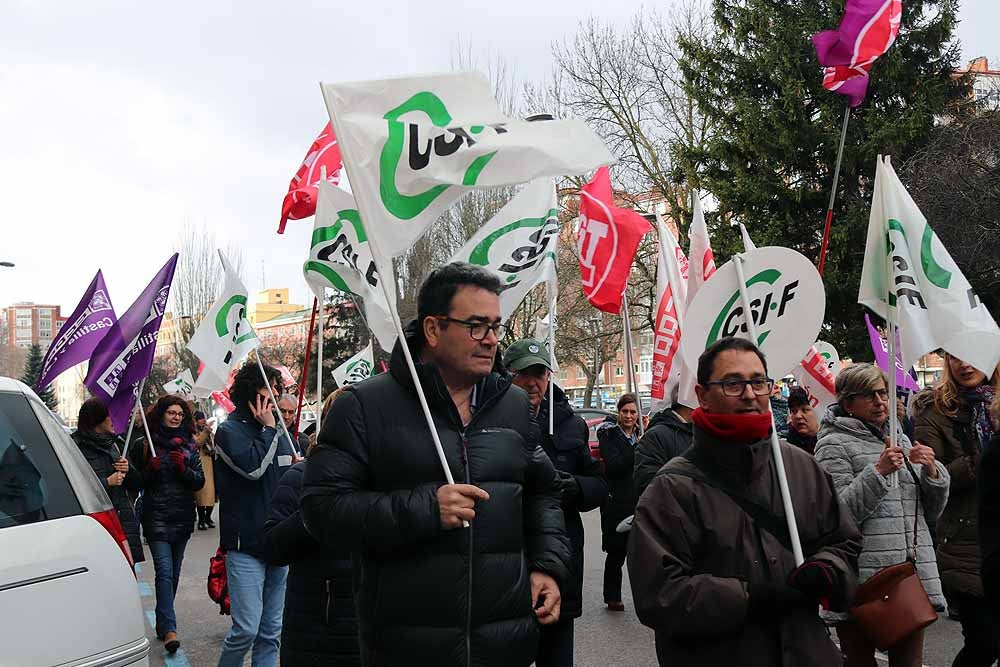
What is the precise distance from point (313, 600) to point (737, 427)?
218 centimetres

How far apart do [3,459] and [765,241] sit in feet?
78.5

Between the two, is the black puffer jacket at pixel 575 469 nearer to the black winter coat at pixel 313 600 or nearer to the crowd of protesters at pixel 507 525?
the black winter coat at pixel 313 600

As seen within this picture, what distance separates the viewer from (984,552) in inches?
142

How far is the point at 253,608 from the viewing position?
6.35m

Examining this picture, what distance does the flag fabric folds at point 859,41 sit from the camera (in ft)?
29.9

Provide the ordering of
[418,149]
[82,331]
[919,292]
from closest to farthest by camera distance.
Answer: [418,149]
[919,292]
[82,331]

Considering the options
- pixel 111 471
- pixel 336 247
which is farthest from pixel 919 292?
pixel 111 471

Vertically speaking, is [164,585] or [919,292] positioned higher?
[919,292]

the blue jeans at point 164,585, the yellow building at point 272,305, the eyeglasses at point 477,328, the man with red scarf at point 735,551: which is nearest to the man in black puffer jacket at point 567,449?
the eyeglasses at point 477,328

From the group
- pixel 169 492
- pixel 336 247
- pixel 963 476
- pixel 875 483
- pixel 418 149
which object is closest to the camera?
pixel 418 149

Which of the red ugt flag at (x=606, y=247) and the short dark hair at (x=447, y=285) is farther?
the red ugt flag at (x=606, y=247)

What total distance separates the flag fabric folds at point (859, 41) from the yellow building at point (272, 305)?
16470 centimetres

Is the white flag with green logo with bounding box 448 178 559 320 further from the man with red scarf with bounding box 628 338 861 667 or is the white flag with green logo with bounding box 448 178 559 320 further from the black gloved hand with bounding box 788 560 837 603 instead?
the black gloved hand with bounding box 788 560 837 603

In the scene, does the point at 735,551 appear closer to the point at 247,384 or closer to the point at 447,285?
the point at 447,285
